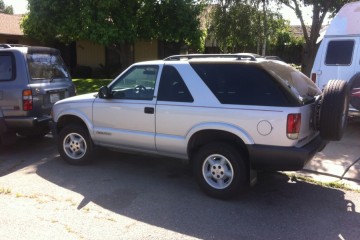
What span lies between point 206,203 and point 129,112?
67.9 inches

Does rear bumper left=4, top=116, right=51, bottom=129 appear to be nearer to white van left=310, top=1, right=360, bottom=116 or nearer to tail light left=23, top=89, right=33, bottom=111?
tail light left=23, top=89, right=33, bottom=111

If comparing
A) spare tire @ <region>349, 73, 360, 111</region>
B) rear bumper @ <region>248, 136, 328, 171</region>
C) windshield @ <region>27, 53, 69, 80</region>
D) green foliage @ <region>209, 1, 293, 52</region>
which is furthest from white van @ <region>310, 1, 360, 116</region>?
windshield @ <region>27, 53, 69, 80</region>

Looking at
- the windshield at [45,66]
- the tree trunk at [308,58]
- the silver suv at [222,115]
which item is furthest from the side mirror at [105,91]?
the tree trunk at [308,58]

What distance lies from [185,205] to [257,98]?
1.57 m

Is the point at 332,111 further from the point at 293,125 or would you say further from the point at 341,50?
the point at 341,50

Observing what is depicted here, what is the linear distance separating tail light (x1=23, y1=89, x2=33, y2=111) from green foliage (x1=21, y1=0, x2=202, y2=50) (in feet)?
23.7

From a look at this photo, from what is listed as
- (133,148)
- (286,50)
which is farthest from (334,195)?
(286,50)

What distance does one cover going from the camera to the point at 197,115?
4941 millimetres

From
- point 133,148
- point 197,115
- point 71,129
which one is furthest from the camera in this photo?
point 71,129

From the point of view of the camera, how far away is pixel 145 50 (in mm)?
23422

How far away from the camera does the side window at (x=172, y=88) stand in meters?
5.13

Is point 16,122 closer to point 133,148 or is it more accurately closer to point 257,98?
point 133,148

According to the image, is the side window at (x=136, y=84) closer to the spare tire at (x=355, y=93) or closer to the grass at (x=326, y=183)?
the grass at (x=326, y=183)

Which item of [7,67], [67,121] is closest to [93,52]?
[7,67]
